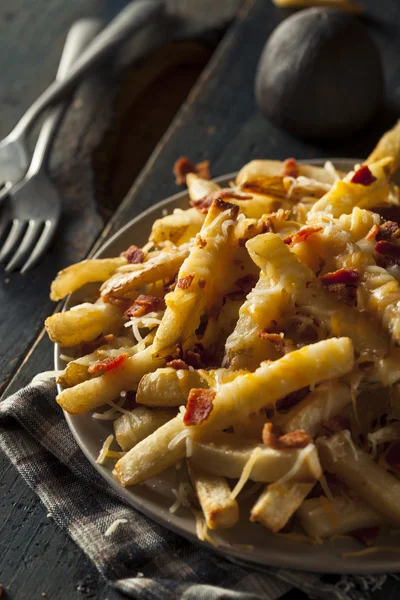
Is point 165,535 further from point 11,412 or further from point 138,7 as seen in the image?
point 138,7

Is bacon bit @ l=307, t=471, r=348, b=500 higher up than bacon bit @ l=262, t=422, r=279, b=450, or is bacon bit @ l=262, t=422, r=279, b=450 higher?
bacon bit @ l=262, t=422, r=279, b=450

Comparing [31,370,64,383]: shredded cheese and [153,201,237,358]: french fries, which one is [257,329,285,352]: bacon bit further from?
[31,370,64,383]: shredded cheese

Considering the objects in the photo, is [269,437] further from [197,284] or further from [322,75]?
[322,75]

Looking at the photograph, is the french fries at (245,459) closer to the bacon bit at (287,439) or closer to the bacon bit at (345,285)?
the bacon bit at (287,439)

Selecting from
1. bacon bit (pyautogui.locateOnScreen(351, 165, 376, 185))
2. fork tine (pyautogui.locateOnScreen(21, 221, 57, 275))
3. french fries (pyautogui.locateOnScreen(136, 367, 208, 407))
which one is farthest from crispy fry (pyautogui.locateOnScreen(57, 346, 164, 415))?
fork tine (pyautogui.locateOnScreen(21, 221, 57, 275))

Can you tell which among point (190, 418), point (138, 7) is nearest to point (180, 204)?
point (190, 418)

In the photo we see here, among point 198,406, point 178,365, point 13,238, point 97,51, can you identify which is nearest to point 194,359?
point 178,365
